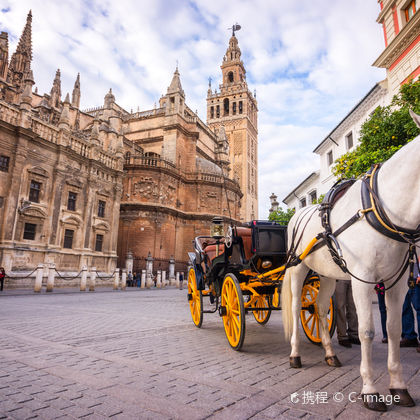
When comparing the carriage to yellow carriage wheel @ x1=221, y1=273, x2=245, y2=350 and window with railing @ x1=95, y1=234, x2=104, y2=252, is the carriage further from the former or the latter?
window with railing @ x1=95, y1=234, x2=104, y2=252

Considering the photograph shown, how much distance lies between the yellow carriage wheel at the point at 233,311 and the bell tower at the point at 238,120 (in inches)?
2024

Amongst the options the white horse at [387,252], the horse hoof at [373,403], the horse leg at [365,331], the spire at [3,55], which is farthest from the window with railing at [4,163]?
the horse hoof at [373,403]

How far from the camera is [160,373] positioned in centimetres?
289

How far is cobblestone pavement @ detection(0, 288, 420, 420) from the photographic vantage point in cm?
210

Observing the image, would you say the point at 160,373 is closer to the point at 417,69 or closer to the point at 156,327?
the point at 156,327

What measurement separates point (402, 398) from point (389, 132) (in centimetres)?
956

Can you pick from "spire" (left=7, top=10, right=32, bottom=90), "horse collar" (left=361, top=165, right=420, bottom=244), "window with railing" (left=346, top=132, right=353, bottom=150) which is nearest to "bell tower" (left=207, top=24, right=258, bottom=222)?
"spire" (left=7, top=10, right=32, bottom=90)

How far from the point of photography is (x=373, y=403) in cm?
217

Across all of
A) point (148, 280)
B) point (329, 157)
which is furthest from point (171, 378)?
point (329, 157)

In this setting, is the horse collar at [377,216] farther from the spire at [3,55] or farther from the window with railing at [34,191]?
the spire at [3,55]

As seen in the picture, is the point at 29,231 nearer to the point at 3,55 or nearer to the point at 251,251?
the point at 251,251

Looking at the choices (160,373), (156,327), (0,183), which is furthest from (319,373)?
(0,183)

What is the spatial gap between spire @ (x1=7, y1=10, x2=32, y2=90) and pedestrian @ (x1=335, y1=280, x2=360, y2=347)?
125ft

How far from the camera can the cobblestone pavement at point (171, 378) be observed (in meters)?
2.10
